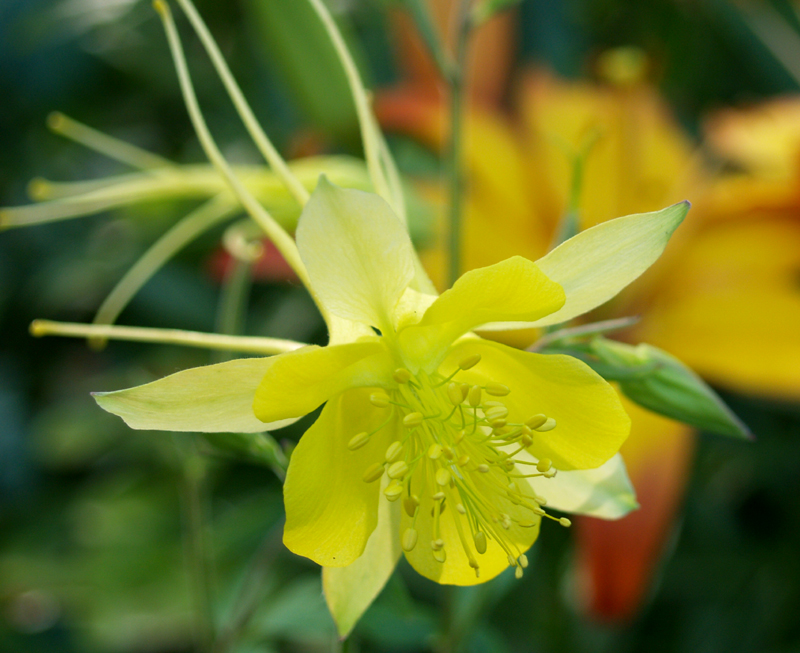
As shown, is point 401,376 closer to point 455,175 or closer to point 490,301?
point 490,301

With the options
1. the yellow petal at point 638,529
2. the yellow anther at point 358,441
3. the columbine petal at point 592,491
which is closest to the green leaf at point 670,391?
the columbine petal at point 592,491

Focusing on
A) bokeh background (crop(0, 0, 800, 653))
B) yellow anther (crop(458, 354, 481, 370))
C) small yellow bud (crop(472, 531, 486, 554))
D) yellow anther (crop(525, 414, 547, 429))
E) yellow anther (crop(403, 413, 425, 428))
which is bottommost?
bokeh background (crop(0, 0, 800, 653))

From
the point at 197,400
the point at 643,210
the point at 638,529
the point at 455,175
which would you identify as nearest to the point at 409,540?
the point at 197,400

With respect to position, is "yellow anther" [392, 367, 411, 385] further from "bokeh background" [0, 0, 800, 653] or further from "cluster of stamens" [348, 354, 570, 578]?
"bokeh background" [0, 0, 800, 653]

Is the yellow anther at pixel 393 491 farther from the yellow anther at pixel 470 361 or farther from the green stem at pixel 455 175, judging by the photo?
the green stem at pixel 455 175

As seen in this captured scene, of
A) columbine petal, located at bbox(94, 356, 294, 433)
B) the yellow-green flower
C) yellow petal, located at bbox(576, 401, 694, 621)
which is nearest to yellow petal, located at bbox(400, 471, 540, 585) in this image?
the yellow-green flower

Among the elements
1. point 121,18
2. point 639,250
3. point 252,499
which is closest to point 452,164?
point 639,250
